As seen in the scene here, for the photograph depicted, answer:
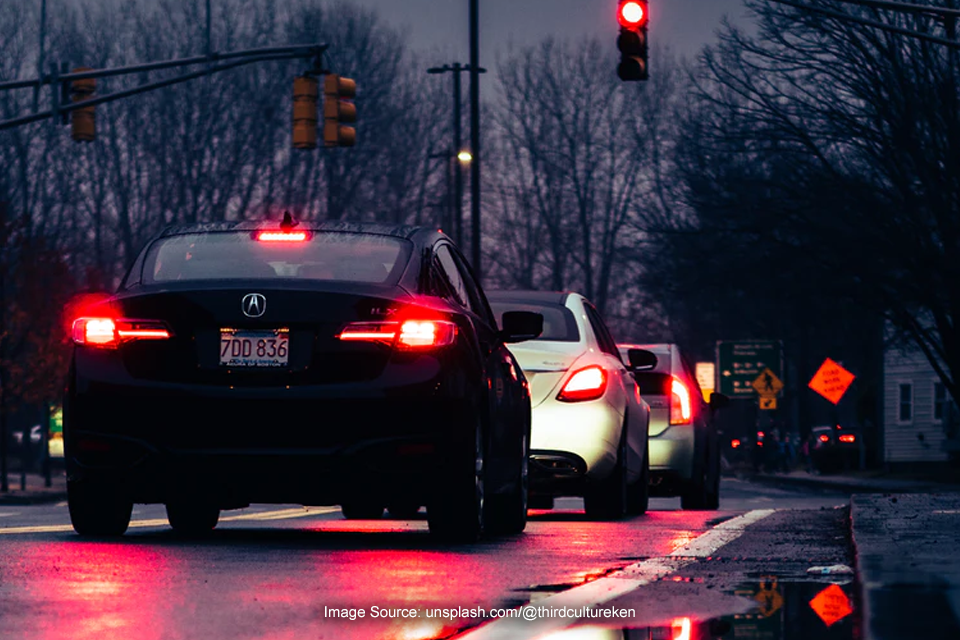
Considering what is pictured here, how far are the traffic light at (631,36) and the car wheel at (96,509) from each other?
41.6 ft

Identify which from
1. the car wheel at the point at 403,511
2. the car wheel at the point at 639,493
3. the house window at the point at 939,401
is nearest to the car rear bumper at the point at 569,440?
the car wheel at the point at 403,511

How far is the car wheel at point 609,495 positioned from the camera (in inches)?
558

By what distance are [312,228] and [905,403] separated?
2382 inches

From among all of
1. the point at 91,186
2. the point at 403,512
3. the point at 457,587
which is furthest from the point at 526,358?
the point at 91,186

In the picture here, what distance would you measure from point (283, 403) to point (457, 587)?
2.08 meters

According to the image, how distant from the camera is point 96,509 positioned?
1062 centimetres

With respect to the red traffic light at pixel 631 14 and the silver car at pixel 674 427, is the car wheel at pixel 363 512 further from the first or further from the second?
the red traffic light at pixel 631 14

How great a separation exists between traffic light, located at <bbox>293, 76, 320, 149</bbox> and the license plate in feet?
47.8

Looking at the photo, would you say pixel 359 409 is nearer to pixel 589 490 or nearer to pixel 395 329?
pixel 395 329

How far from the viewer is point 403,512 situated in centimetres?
1511

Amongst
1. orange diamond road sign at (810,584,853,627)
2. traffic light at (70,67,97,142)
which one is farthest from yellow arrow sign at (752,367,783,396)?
orange diamond road sign at (810,584,853,627)

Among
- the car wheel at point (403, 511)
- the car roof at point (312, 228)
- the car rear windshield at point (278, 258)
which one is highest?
the car roof at point (312, 228)

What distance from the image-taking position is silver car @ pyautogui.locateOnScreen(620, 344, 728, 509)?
1828cm

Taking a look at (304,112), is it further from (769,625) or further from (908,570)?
(769,625)
